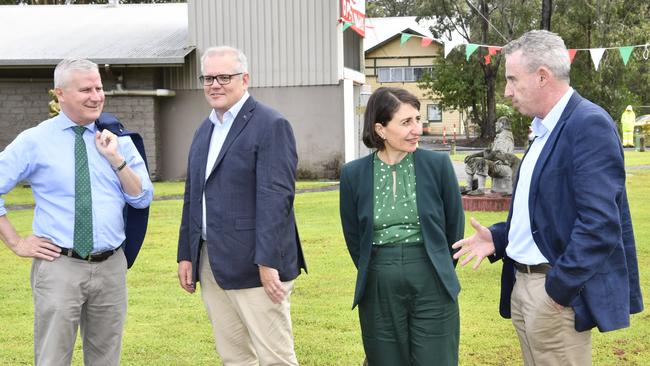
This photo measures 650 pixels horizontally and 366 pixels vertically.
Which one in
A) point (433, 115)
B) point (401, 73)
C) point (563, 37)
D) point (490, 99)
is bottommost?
point (433, 115)

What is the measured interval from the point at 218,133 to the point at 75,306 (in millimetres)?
1096

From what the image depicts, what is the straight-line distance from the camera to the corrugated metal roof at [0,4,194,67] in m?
20.1

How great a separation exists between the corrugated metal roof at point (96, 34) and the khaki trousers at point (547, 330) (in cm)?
1710

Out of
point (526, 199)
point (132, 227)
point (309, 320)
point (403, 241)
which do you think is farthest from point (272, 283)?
point (309, 320)

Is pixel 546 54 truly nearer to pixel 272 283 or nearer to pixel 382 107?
pixel 382 107

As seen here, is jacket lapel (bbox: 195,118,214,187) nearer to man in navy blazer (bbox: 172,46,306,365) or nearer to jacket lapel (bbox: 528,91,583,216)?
man in navy blazer (bbox: 172,46,306,365)

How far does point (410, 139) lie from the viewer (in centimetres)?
371

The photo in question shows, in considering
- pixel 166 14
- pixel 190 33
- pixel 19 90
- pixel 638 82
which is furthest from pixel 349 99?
pixel 638 82

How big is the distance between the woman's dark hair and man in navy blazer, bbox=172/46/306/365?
393 mm

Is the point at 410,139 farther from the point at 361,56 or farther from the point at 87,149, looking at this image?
the point at 361,56

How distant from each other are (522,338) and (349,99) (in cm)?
1770

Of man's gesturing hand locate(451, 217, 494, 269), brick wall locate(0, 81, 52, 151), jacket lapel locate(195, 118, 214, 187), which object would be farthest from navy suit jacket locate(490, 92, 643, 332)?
brick wall locate(0, 81, 52, 151)

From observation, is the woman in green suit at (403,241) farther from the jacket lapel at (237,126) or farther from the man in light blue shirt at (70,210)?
the man in light blue shirt at (70,210)

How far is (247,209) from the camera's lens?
152 inches
